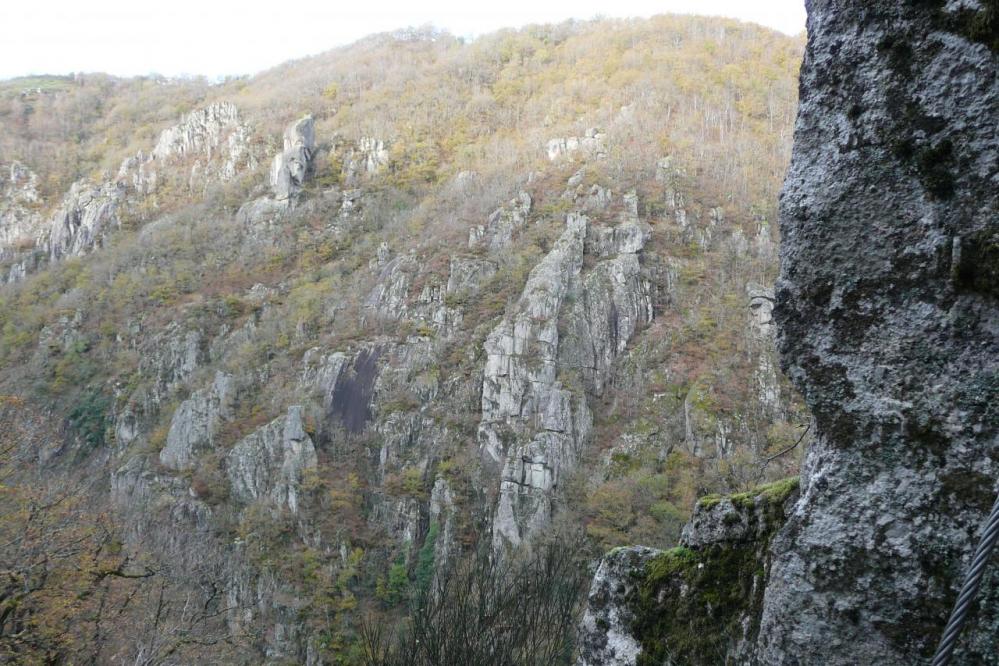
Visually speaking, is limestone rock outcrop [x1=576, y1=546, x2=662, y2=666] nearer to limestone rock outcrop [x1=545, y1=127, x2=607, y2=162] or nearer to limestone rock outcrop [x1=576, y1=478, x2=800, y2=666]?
limestone rock outcrop [x1=576, y1=478, x2=800, y2=666]

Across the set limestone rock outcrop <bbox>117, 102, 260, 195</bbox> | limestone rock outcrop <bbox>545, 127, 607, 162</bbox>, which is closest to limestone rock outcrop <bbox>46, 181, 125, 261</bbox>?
limestone rock outcrop <bbox>117, 102, 260, 195</bbox>

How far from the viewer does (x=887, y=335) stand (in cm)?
217

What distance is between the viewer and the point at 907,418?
2084 mm

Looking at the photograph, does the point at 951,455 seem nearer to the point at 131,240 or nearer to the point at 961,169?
the point at 961,169

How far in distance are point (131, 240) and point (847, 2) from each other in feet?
273

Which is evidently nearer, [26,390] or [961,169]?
[961,169]

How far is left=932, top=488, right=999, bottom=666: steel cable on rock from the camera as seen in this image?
4.52ft

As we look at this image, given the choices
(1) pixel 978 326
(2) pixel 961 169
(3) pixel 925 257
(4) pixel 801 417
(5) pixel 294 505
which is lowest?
(5) pixel 294 505

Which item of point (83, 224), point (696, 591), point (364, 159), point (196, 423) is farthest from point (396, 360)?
point (83, 224)

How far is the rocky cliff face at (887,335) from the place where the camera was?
1.96 meters

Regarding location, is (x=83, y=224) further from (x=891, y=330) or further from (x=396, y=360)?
(x=891, y=330)

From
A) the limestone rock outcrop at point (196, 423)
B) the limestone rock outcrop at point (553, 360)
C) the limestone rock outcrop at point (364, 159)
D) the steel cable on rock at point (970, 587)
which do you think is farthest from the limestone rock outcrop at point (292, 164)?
the steel cable on rock at point (970, 587)

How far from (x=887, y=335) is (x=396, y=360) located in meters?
44.3

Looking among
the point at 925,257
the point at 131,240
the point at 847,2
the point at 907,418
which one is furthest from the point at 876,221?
the point at 131,240
